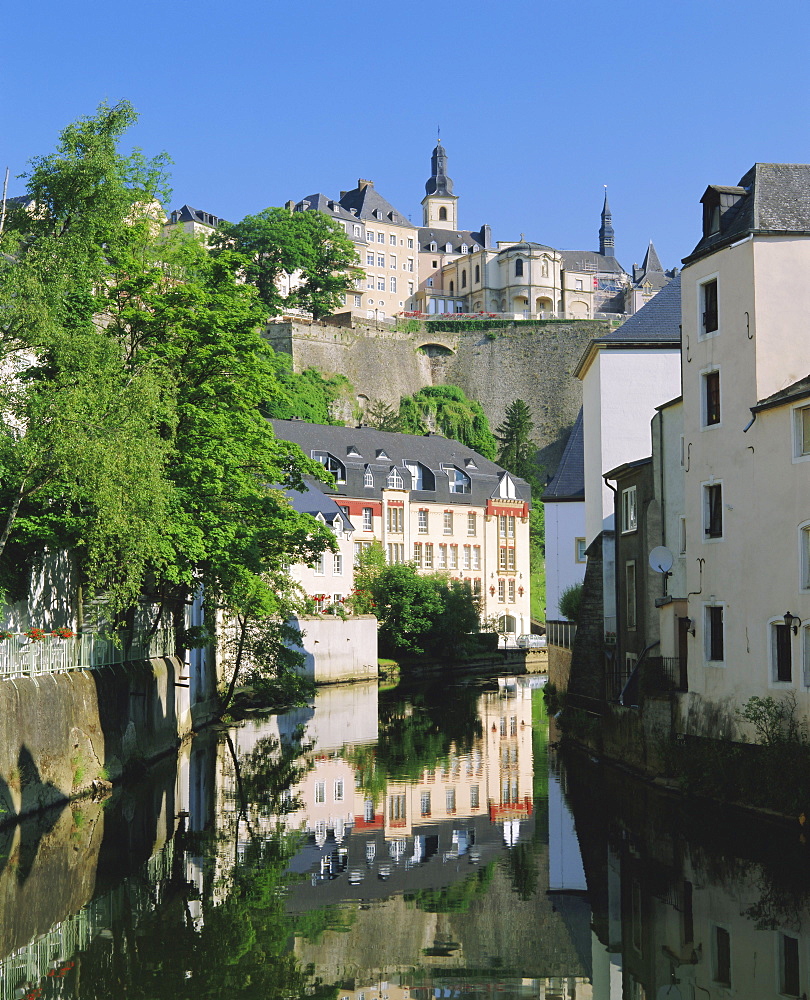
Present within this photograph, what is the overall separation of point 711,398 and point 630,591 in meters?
8.53

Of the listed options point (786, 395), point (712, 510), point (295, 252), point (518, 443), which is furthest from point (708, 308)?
point (518, 443)

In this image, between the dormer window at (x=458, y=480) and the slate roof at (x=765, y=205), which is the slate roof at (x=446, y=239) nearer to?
the dormer window at (x=458, y=480)

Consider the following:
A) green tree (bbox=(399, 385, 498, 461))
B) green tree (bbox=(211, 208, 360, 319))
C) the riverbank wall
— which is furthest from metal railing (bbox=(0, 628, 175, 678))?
green tree (bbox=(399, 385, 498, 461))

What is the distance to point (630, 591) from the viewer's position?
32.8 metres

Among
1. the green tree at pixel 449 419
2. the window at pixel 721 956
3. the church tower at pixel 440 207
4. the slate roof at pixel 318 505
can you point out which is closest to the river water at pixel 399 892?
the window at pixel 721 956

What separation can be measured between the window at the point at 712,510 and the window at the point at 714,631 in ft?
4.90

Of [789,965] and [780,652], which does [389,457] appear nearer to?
[780,652]

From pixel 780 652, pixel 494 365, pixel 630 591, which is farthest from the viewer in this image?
pixel 494 365

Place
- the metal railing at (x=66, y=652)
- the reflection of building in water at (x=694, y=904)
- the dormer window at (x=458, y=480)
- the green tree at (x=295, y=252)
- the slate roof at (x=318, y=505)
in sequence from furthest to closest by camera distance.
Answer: the green tree at (x=295, y=252), the dormer window at (x=458, y=480), the slate roof at (x=318, y=505), the metal railing at (x=66, y=652), the reflection of building in water at (x=694, y=904)

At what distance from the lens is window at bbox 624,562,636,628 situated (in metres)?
32.4

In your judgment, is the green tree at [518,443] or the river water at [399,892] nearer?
the river water at [399,892]

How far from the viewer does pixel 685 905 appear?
1658cm

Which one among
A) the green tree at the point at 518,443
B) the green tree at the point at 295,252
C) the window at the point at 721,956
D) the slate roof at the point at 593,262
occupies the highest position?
the slate roof at the point at 593,262

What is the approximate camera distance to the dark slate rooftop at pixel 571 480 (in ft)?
154
